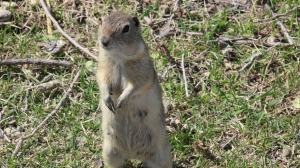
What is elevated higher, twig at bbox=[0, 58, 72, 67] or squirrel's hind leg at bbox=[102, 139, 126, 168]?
twig at bbox=[0, 58, 72, 67]

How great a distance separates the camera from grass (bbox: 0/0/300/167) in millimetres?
5258

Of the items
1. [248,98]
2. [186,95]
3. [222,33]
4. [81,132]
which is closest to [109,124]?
[81,132]

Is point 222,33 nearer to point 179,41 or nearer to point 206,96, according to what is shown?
point 179,41

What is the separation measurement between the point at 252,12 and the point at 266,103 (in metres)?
1.18

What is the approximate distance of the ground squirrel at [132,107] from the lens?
455cm

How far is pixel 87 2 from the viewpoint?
6.54m

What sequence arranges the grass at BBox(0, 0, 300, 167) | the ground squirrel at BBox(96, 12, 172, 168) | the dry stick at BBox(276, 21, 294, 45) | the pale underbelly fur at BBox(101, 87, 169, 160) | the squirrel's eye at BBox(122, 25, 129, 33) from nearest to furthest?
the squirrel's eye at BBox(122, 25, 129, 33) → the ground squirrel at BBox(96, 12, 172, 168) → the pale underbelly fur at BBox(101, 87, 169, 160) → the grass at BBox(0, 0, 300, 167) → the dry stick at BBox(276, 21, 294, 45)

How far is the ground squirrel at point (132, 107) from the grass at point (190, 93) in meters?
0.38

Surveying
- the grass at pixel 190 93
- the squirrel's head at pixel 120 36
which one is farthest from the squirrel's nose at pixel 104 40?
the grass at pixel 190 93

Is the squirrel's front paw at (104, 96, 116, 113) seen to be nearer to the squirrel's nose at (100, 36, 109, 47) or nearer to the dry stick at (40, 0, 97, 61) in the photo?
the squirrel's nose at (100, 36, 109, 47)

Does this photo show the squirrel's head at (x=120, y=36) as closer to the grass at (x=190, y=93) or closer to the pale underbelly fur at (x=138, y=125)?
the pale underbelly fur at (x=138, y=125)

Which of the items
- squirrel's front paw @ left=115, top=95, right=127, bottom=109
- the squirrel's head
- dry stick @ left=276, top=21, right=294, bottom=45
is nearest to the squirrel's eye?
the squirrel's head

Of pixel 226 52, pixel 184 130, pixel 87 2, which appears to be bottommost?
pixel 184 130

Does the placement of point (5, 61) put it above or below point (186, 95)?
above
